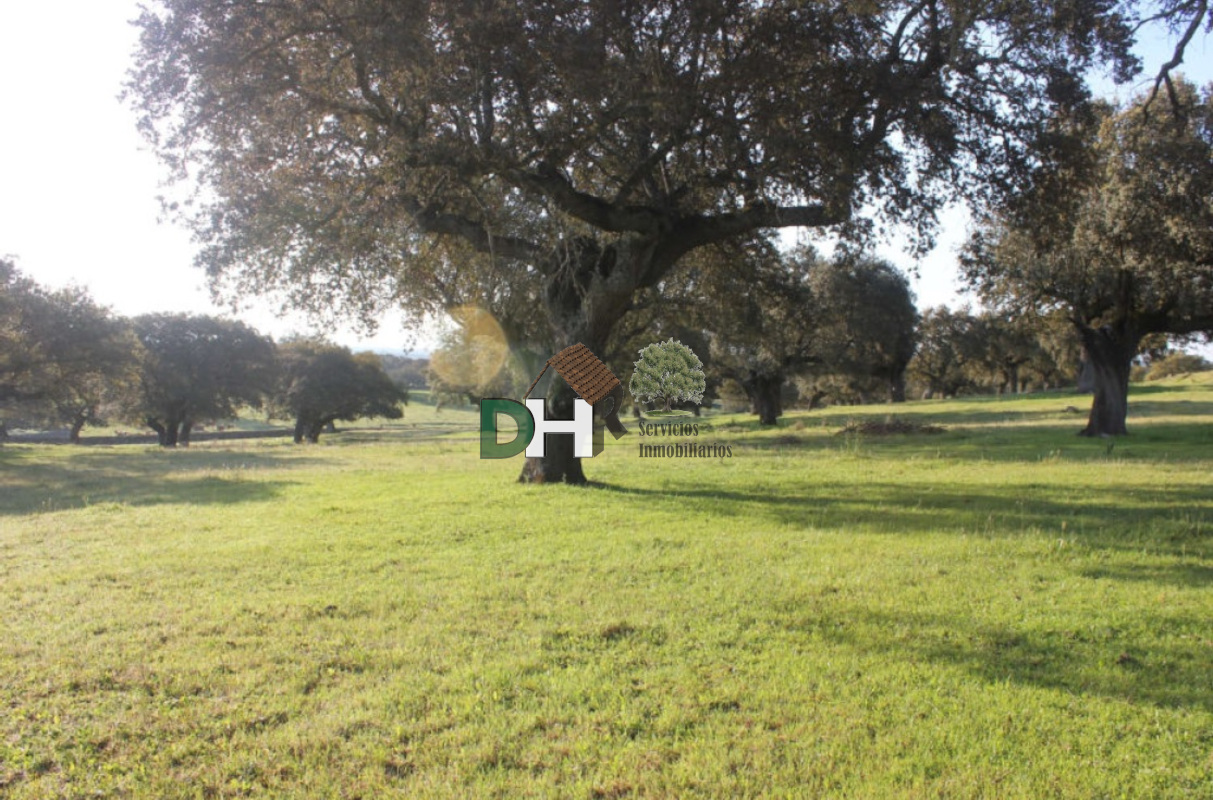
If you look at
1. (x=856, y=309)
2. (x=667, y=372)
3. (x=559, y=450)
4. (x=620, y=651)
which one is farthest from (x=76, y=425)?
(x=620, y=651)

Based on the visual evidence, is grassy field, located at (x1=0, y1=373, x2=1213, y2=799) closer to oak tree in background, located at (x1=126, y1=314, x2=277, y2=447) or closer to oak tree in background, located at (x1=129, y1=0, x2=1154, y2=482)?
oak tree in background, located at (x1=129, y1=0, x2=1154, y2=482)

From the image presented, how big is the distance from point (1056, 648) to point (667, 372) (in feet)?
56.2

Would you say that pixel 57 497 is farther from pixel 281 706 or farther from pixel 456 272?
pixel 281 706

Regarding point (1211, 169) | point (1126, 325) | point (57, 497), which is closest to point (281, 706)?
point (57, 497)

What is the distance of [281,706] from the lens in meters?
3.90

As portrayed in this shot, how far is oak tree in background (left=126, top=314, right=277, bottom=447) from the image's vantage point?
39.0 metres

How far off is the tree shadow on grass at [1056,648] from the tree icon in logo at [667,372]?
16215 mm

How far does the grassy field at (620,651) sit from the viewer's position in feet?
10.7

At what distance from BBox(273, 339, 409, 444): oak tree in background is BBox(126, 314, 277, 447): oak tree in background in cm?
205

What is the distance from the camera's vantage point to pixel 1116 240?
607 inches

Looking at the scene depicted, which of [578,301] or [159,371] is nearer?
[578,301]

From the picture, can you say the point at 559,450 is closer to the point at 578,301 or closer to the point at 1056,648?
the point at 578,301

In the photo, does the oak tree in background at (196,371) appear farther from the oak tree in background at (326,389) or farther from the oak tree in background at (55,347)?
the oak tree in background at (55,347)

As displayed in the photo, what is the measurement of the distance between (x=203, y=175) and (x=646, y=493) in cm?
909
